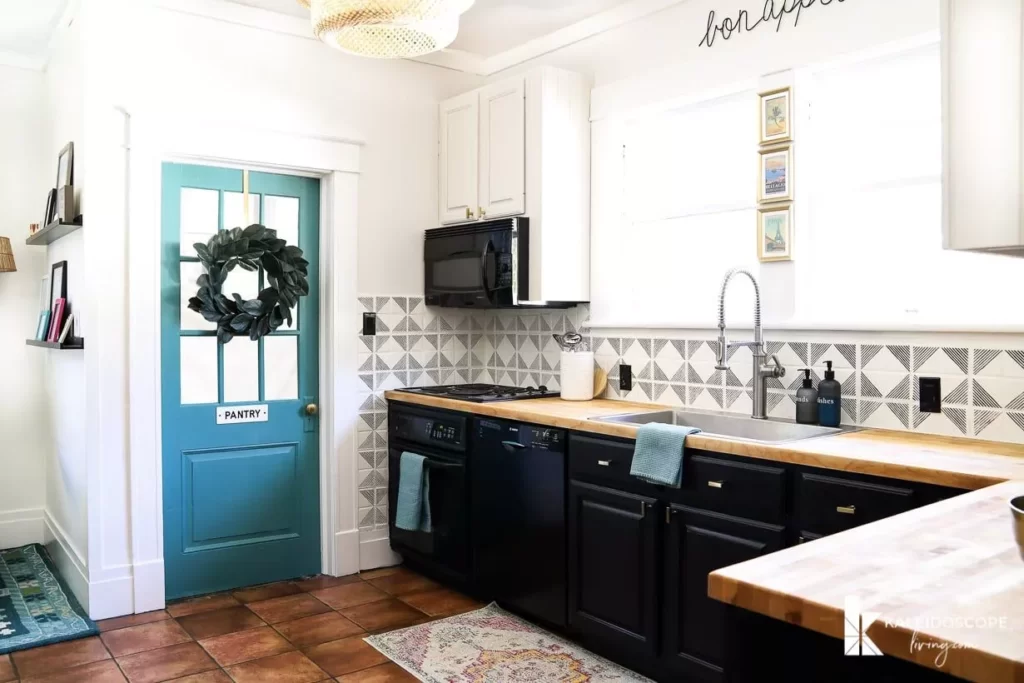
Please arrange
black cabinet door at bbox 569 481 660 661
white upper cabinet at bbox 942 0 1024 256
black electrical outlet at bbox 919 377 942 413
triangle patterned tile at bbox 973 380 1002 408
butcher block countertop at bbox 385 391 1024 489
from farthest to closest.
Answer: black cabinet door at bbox 569 481 660 661 → black electrical outlet at bbox 919 377 942 413 → triangle patterned tile at bbox 973 380 1002 408 → butcher block countertop at bbox 385 391 1024 489 → white upper cabinet at bbox 942 0 1024 256

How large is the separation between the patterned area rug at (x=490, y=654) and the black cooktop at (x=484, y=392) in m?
0.95

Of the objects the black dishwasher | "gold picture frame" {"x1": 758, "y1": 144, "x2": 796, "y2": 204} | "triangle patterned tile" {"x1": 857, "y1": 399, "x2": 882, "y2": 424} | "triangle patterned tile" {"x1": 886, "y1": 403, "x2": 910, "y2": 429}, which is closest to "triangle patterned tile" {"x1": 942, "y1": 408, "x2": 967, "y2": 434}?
"triangle patterned tile" {"x1": 886, "y1": 403, "x2": 910, "y2": 429}

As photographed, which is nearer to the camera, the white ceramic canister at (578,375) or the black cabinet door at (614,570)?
the black cabinet door at (614,570)

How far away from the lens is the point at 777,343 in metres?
3.11

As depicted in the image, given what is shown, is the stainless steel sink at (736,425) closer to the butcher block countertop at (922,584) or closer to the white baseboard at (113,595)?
the butcher block countertop at (922,584)

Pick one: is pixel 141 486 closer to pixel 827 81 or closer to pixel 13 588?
pixel 13 588

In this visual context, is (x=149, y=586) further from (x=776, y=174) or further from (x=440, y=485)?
(x=776, y=174)

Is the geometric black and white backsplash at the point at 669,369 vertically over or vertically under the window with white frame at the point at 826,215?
under

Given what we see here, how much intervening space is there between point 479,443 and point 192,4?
7.56 feet

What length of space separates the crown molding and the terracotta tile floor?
8.59 feet

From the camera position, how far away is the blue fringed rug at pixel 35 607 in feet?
10.6

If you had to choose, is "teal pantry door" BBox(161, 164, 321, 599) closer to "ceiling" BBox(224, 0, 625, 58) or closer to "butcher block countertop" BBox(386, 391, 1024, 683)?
"ceiling" BBox(224, 0, 625, 58)

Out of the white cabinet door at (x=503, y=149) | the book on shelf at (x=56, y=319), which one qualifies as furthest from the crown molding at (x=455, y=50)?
the book on shelf at (x=56, y=319)

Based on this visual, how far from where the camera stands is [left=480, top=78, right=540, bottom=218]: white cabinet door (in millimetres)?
3814
